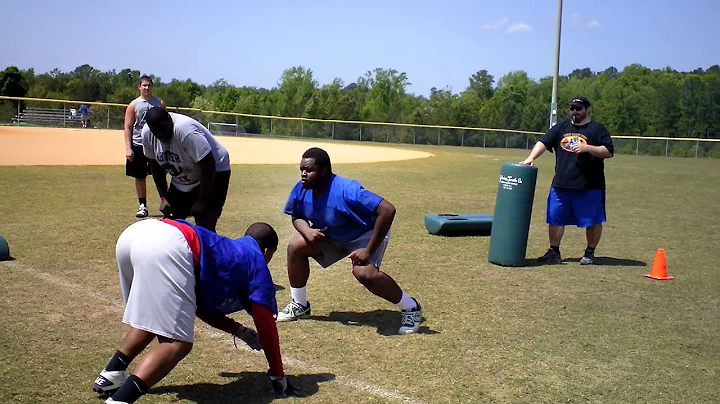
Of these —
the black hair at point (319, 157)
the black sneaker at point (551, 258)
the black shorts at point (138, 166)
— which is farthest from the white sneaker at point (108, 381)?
the black shorts at point (138, 166)

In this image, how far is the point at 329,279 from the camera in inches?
314

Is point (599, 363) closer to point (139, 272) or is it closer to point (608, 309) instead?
point (608, 309)

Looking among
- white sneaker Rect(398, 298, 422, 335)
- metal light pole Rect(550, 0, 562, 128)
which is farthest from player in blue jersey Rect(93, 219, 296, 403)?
metal light pole Rect(550, 0, 562, 128)

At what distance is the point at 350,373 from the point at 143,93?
7.21m

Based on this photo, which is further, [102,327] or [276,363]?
[102,327]

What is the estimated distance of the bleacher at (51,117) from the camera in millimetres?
43531

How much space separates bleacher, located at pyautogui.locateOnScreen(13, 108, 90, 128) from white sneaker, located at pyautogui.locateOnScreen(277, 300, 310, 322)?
41.3 m

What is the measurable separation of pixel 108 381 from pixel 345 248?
2298 millimetres

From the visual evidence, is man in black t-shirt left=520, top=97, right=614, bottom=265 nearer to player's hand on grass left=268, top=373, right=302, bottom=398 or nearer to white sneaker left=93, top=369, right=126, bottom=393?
Result: player's hand on grass left=268, top=373, right=302, bottom=398

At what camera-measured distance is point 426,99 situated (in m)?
114

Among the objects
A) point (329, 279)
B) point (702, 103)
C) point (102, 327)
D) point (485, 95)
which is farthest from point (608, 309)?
point (485, 95)

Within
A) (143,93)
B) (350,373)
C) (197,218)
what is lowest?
(350,373)

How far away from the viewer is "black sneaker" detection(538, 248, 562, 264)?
929cm

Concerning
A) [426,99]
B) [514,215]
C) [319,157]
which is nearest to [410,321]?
[319,157]
